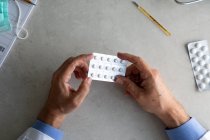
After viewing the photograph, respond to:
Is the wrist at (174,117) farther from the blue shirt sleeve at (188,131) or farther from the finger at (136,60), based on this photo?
the finger at (136,60)

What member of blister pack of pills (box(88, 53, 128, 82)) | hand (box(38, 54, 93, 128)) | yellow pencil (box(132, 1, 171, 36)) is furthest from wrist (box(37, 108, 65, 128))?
yellow pencil (box(132, 1, 171, 36))

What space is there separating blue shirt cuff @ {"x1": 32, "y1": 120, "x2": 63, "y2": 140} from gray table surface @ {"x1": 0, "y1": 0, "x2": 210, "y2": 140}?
0.12 feet

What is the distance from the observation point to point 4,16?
2.82ft

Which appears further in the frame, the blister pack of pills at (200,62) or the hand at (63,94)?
the blister pack of pills at (200,62)

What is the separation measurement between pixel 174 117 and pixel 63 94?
1.00ft

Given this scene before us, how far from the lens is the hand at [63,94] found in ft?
2.51

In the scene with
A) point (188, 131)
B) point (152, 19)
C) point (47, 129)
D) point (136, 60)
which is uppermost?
point (152, 19)

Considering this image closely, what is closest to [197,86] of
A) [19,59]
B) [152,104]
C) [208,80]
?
[208,80]

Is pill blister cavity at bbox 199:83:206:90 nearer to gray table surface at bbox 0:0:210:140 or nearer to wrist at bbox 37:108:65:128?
gray table surface at bbox 0:0:210:140

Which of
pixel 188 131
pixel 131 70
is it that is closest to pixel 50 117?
pixel 131 70

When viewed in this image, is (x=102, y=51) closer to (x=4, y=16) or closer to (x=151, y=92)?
(x=151, y=92)

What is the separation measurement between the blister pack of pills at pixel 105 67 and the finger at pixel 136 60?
12 mm

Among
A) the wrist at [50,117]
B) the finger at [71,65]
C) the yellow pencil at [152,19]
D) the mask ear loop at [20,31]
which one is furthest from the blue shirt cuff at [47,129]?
the yellow pencil at [152,19]

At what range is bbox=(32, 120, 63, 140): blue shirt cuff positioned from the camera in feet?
2.58
